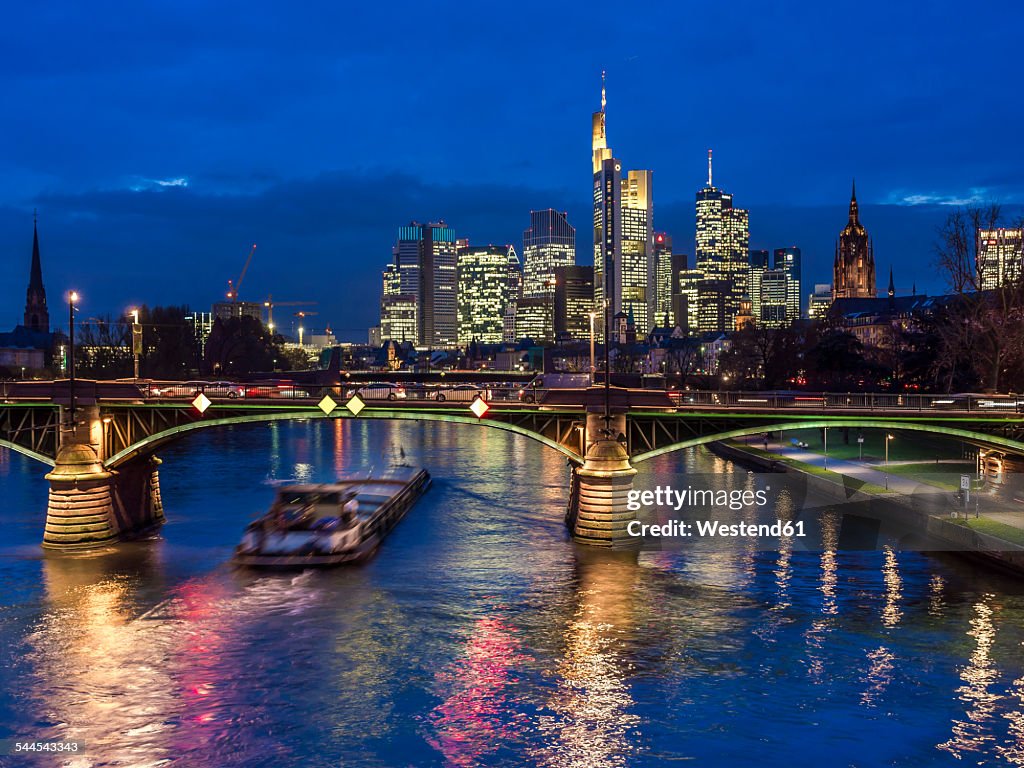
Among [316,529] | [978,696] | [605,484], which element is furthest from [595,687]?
[316,529]

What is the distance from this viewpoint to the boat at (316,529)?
52156 millimetres

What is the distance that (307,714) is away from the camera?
3347 cm

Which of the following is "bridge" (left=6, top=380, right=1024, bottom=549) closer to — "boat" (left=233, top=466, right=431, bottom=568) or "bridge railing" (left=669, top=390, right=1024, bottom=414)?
"bridge railing" (left=669, top=390, right=1024, bottom=414)

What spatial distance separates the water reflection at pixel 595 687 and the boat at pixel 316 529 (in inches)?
503

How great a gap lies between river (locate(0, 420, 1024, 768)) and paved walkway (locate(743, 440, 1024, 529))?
629cm

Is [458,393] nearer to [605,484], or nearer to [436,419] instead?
[436,419]

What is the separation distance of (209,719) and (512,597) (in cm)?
1636

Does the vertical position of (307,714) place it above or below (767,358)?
below

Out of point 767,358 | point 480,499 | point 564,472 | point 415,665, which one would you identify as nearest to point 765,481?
point 564,472

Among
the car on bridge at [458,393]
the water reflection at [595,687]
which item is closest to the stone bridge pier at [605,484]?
the water reflection at [595,687]

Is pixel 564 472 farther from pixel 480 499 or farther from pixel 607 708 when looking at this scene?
Result: pixel 607 708

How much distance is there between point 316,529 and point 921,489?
3725 cm

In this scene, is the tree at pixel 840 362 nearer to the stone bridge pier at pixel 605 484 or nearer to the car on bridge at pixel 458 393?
the stone bridge pier at pixel 605 484
